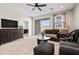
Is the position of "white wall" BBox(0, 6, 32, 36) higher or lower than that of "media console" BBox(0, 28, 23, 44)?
higher

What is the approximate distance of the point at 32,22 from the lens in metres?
2.88

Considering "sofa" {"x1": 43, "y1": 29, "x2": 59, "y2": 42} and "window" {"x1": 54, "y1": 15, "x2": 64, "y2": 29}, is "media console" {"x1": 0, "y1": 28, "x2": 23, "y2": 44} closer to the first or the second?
"sofa" {"x1": 43, "y1": 29, "x2": 59, "y2": 42}

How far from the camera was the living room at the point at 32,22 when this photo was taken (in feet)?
8.58

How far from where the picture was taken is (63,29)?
9.00 ft

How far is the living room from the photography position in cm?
262

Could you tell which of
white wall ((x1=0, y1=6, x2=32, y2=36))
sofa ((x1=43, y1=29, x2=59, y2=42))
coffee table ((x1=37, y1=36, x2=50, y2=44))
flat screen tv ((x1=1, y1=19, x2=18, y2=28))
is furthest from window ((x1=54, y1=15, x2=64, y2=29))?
flat screen tv ((x1=1, y1=19, x2=18, y2=28))

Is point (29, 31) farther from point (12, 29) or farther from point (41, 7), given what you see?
point (41, 7)

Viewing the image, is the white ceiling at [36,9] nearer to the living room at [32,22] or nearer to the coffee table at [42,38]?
the living room at [32,22]

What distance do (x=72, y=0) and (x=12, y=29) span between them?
5.60 ft

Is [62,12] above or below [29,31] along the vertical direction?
above
